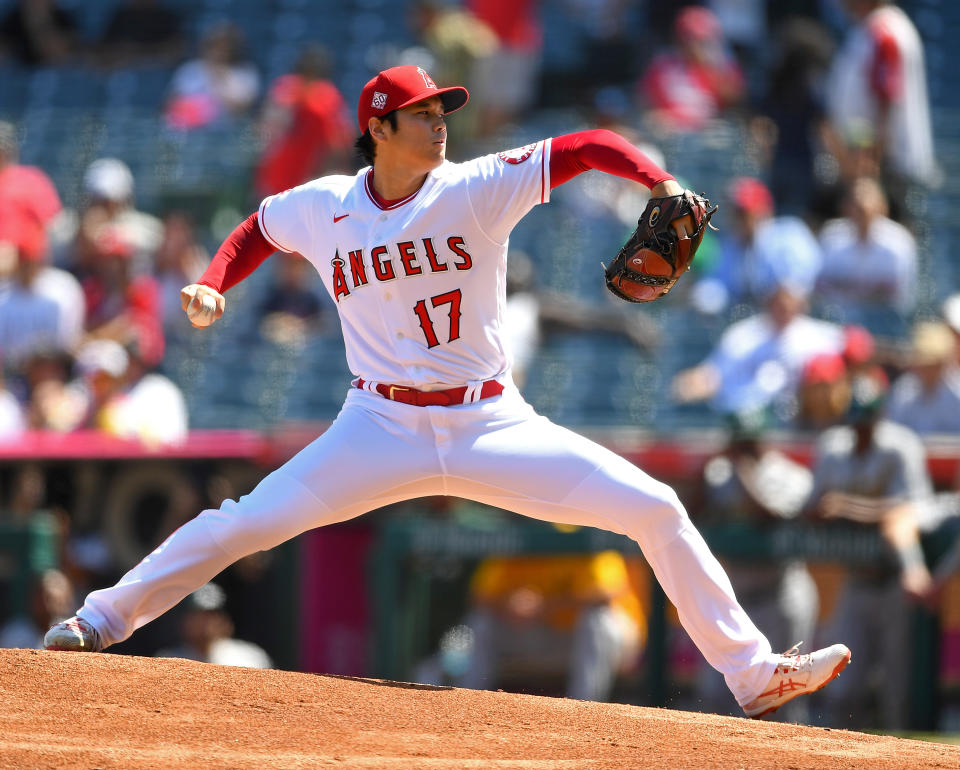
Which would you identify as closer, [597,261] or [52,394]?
[52,394]

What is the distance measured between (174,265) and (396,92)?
20.7 ft

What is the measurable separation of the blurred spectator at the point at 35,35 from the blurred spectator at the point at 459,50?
4.17 m

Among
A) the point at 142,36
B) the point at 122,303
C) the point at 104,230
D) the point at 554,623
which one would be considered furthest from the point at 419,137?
the point at 142,36

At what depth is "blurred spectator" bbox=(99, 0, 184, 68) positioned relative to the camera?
45.5ft

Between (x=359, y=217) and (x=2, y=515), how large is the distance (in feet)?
15.5

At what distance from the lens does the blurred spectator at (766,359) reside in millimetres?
8477

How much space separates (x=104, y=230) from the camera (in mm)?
10938

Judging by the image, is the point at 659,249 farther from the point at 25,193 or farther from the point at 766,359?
the point at 25,193

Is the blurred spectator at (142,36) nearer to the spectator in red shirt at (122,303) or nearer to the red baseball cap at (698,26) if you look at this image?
the spectator in red shirt at (122,303)

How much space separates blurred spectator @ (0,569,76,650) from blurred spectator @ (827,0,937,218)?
528cm

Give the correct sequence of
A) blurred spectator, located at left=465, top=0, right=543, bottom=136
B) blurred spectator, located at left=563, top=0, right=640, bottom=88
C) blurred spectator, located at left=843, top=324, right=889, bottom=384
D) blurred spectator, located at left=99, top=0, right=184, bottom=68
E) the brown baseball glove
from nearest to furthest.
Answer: the brown baseball glove, blurred spectator, located at left=843, top=324, right=889, bottom=384, blurred spectator, located at left=465, top=0, right=543, bottom=136, blurred spectator, located at left=563, top=0, right=640, bottom=88, blurred spectator, located at left=99, top=0, right=184, bottom=68

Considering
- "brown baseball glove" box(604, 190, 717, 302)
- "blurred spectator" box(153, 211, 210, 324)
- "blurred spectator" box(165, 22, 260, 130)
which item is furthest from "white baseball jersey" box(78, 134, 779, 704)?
"blurred spectator" box(165, 22, 260, 130)

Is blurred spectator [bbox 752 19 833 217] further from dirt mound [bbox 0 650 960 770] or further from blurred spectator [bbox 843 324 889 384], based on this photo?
dirt mound [bbox 0 650 960 770]

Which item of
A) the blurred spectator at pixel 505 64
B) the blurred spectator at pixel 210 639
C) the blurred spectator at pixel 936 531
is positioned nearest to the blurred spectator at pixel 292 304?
the blurred spectator at pixel 505 64
